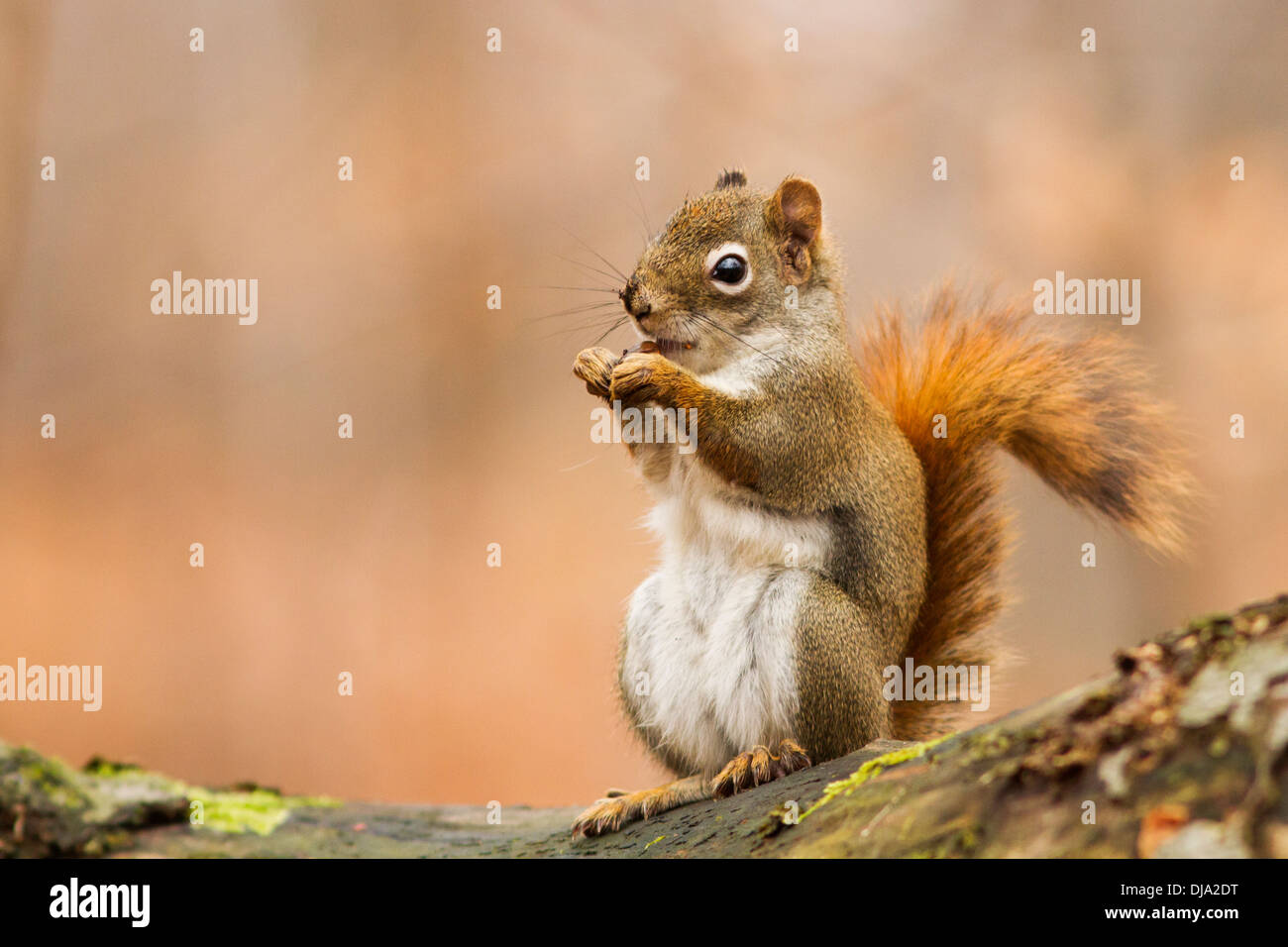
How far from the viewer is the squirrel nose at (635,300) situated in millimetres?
1700

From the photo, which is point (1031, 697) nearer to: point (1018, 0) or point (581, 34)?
point (1018, 0)

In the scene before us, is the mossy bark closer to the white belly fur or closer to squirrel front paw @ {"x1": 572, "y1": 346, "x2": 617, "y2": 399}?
the white belly fur

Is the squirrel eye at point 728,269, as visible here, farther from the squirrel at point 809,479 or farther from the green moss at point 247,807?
the green moss at point 247,807

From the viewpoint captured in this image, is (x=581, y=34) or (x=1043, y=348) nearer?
(x=1043, y=348)

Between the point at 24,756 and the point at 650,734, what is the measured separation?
943mm

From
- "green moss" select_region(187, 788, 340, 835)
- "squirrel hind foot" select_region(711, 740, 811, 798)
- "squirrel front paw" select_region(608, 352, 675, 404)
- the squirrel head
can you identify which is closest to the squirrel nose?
the squirrel head

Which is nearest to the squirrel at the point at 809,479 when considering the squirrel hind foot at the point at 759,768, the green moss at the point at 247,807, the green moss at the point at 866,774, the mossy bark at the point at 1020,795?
the squirrel hind foot at the point at 759,768

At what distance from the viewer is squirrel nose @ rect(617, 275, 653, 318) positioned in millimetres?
1700

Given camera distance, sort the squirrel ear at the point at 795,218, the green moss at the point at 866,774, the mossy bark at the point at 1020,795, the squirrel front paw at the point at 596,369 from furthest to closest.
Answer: the squirrel ear at the point at 795,218 → the squirrel front paw at the point at 596,369 → the green moss at the point at 866,774 → the mossy bark at the point at 1020,795

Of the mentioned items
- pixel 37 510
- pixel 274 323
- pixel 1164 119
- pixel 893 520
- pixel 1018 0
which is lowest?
pixel 893 520

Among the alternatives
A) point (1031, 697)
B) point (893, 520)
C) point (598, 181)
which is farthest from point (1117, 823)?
point (598, 181)

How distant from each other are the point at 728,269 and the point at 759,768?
2.65 ft

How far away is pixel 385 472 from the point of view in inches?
153

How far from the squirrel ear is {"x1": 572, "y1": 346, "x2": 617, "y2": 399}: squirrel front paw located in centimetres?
37
